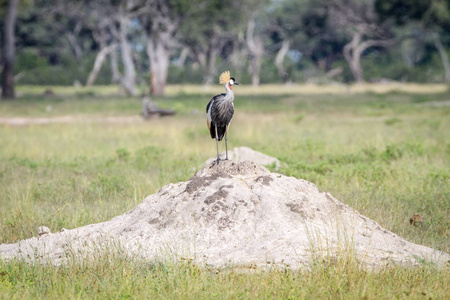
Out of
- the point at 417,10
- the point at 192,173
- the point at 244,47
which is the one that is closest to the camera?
the point at 192,173

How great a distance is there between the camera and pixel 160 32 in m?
33.8

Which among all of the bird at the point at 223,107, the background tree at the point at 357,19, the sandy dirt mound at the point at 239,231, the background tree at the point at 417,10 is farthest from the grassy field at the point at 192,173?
the background tree at the point at 357,19

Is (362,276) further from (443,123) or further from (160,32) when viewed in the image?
(160,32)

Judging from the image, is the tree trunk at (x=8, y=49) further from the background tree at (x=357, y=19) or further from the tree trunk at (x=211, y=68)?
the background tree at (x=357, y=19)

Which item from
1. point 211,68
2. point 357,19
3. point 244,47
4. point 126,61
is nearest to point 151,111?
point 126,61

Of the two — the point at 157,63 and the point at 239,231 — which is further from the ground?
the point at 157,63

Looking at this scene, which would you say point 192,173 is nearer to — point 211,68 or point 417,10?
point 417,10

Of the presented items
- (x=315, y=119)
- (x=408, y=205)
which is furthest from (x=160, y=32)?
(x=408, y=205)

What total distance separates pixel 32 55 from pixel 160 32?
885 inches

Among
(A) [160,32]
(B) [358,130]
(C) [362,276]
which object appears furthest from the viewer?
(A) [160,32]

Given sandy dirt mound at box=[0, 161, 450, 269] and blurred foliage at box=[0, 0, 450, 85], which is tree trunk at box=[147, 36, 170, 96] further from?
sandy dirt mound at box=[0, 161, 450, 269]

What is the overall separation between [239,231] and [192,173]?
3979 millimetres

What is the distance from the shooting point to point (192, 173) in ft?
30.1

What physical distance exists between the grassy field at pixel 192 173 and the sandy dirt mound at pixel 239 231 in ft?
0.63
